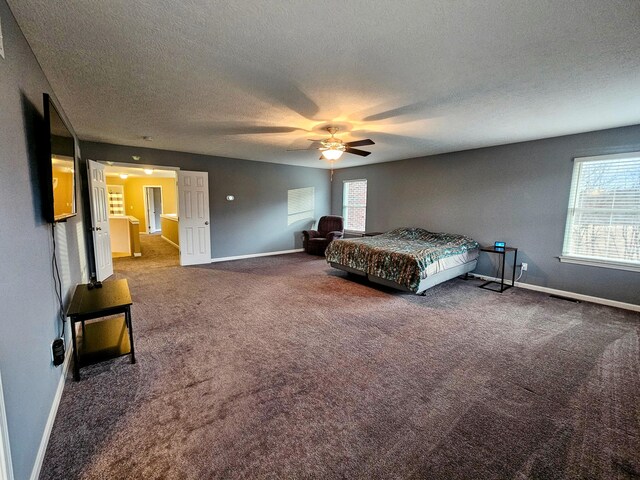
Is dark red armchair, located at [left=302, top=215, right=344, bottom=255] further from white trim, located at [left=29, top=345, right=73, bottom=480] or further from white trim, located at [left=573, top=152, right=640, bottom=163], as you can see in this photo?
white trim, located at [left=29, top=345, right=73, bottom=480]

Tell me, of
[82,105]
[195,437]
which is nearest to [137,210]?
[82,105]

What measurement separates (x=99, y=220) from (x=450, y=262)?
5.89 metres

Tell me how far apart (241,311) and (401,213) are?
4379mm

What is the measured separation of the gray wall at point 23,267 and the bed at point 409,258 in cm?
375

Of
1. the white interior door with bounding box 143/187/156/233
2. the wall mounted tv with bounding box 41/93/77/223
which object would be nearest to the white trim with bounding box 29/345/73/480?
the wall mounted tv with bounding box 41/93/77/223

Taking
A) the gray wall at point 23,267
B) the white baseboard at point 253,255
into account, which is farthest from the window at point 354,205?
the gray wall at point 23,267

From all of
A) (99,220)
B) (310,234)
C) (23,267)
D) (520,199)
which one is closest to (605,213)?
(520,199)

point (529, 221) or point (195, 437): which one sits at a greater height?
point (529, 221)

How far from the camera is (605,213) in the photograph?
3.75 m

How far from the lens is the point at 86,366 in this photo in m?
2.27

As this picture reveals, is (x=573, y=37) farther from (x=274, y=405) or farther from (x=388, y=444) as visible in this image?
(x=274, y=405)

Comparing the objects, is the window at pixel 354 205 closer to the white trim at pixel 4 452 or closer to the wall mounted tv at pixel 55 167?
the wall mounted tv at pixel 55 167

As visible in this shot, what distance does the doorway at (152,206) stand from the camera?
1072 cm

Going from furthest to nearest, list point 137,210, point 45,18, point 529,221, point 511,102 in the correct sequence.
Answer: point 137,210
point 529,221
point 511,102
point 45,18
